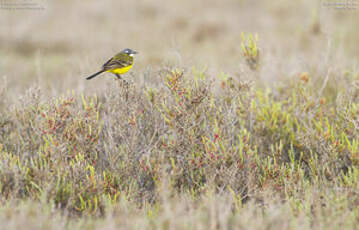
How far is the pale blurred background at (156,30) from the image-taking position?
951 centimetres

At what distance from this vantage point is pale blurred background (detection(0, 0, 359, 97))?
951 centimetres

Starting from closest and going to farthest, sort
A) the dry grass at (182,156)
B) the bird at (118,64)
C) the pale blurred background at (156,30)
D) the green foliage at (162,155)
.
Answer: the dry grass at (182,156) → the green foliage at (162,155) → the bird at (118,64) → the pale blurred background at (156,30)

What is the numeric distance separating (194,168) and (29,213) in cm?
154

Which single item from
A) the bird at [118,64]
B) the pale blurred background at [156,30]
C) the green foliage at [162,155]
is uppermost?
the pale blurred background at [156,30]

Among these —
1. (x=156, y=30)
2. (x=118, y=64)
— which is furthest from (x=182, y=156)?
(x=156, y=30)

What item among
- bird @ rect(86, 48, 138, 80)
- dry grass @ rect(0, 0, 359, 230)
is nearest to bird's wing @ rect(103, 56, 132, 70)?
bird @ rect(86, 48, 138, 80)

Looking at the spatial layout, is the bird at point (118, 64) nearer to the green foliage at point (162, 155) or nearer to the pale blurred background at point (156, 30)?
the green foliage at point (162, 155)

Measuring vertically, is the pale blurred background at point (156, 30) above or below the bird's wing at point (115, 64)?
above

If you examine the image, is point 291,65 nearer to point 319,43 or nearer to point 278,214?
point 319,43

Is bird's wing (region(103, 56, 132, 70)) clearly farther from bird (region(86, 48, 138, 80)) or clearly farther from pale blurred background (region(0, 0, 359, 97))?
pale blurred background (region(0, 0, 359, 97))

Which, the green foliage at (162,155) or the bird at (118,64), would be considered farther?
the bird at (118,64)

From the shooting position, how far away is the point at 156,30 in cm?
1299

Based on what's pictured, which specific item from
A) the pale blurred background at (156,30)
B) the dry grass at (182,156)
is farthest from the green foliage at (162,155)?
the pale blurred background at (156,30)

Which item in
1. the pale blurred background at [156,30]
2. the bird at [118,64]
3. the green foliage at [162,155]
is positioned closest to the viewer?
the green foliage at [162,155]
